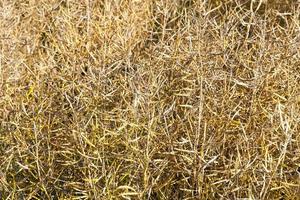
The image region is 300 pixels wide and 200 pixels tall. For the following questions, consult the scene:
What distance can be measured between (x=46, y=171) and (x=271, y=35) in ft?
3.34

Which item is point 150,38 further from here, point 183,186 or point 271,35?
point 183,186

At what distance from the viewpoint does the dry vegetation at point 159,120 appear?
206 centimetres

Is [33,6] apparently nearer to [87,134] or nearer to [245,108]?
[87,134]

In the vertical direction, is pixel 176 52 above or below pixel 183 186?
above

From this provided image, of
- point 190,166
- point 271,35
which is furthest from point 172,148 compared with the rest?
point 271,35

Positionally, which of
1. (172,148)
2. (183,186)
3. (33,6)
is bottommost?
(183,186)

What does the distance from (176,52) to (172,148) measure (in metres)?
0.48

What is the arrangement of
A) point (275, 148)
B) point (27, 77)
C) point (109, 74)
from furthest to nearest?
point (27, 77)
point (109, 74)
point (275, 148)

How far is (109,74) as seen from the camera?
238cm

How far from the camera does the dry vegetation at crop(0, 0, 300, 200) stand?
81.0 inches

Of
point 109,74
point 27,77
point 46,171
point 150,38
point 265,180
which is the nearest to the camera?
point 265,180

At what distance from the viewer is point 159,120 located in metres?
2.13

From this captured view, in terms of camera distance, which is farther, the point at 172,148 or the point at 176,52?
the point at 176,52

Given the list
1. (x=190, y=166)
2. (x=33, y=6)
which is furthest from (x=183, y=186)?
(x=33, y=6)
